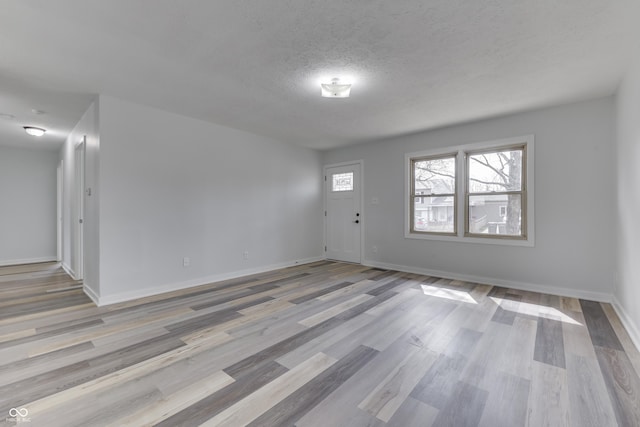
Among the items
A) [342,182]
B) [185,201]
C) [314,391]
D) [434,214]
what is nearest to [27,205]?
[185,201]

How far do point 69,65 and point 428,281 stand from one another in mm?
5019

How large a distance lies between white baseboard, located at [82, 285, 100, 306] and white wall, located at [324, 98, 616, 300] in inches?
189

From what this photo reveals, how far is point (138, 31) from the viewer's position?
6.99 feet

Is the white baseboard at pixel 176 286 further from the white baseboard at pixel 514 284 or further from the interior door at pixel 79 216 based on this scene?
the white baseboard at pixel 514 284

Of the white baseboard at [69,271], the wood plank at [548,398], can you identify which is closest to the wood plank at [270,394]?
the wood plank at [548,398]

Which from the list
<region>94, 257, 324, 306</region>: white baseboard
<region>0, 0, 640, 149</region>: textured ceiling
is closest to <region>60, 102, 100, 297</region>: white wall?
<region>94, 257, 324, 306</region>: white baseboard

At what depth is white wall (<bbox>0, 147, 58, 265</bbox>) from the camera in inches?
227

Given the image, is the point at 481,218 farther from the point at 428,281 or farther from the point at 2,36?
the point at 2,36

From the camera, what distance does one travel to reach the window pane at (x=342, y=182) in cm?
604

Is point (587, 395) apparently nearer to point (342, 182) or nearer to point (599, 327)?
point (599, 327)

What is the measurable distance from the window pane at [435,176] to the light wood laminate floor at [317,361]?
190cm

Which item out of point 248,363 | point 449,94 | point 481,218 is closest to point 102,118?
point 248,363

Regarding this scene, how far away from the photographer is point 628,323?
8.51 feet

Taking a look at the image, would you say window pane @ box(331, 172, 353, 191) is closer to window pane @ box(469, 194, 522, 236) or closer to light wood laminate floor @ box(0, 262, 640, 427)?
window pane @ box(469, 194, 522, 236)
